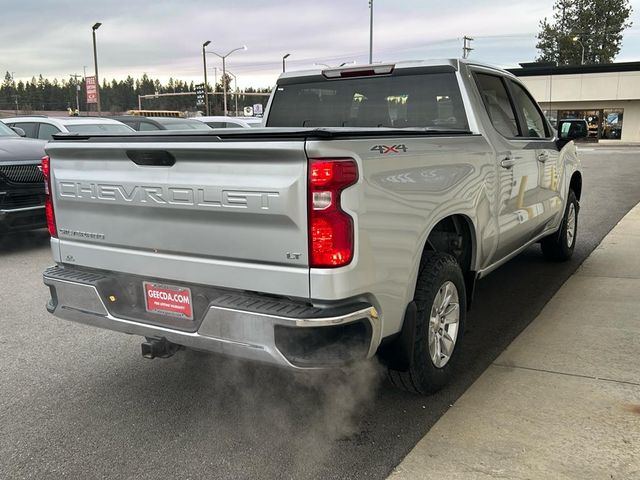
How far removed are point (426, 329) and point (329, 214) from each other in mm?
1120

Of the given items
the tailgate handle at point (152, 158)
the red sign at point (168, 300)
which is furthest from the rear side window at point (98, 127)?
the red sign at point (168, 300)

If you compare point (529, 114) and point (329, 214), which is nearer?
point (329, 214)

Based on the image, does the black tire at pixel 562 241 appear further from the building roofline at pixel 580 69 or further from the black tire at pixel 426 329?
the building roofline at pixel 580 69

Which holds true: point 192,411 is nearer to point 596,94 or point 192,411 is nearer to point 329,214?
point 329,214

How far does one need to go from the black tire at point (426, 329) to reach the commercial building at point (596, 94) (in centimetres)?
4114

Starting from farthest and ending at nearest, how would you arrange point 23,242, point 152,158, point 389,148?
point 23,242 < point 152,158 < point 389,148

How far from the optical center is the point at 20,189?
7793 millimetres

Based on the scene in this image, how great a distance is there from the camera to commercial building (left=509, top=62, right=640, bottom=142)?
4141 centimetres

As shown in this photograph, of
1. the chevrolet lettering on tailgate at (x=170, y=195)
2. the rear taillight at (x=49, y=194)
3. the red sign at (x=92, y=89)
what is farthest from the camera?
the red sign at (x=92, y=89)

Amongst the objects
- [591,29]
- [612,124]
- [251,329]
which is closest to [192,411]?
[251,329]

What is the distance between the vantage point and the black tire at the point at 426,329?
133 inches

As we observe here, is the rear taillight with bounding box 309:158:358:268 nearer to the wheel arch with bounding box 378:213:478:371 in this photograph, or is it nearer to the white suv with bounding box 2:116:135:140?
the wheel arch with bounding box 378:213:478:371

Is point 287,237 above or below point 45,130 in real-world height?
below

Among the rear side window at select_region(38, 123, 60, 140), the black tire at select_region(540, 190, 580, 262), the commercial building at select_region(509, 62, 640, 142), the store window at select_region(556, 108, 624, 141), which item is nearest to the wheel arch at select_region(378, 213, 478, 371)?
the black tire at select_region(540, 190, 580, 262)
